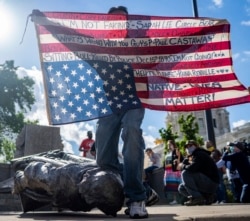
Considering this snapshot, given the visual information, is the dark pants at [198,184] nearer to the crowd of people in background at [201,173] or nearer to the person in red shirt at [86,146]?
the crowd of people in background at [201,173]

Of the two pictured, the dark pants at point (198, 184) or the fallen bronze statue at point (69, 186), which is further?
the dark pants at point (198, 184)

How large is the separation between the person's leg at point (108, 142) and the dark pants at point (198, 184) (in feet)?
11.4

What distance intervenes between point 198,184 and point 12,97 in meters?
25.6

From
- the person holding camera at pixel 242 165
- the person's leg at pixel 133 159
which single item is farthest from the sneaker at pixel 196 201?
the person's leg at pixel 133 159

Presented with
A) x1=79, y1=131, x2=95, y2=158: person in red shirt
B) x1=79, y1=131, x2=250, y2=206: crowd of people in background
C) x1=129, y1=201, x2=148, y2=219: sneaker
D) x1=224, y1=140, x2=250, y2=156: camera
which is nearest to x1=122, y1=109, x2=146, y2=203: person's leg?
x1=129, y1=201, x2=148, y2=219: sneaker

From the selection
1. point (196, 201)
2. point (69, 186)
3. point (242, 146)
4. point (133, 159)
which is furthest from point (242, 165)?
point (69, 186)

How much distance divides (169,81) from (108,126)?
1.08m

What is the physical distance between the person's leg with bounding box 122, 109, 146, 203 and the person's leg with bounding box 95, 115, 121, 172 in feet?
0.88

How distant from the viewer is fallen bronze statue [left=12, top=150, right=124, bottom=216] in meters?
3.27

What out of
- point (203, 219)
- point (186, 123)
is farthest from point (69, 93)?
point (186, 123)

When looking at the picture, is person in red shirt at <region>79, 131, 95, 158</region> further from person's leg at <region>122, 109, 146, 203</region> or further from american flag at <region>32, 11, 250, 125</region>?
person's leg at <region>122, 109, 146, 203</region>

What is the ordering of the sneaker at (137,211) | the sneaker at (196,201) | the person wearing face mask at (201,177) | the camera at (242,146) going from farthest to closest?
the camera at (242,146)
the person wearing face mask at (201,177)
the sneaker at (196,201)
the sneaker at (137,211)

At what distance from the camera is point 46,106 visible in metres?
3.67

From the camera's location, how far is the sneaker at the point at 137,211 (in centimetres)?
293
